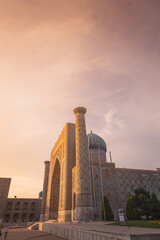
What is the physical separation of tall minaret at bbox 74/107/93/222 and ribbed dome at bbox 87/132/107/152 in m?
8.76

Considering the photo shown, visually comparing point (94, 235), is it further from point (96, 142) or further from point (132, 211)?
point (96, 142)

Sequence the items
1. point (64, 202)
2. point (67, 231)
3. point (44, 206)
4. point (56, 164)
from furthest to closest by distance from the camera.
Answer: point (44, 206)
point (56, 164)
point (64, 202)
point (67, 231)

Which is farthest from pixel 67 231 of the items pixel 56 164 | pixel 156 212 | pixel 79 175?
pixel 56 164

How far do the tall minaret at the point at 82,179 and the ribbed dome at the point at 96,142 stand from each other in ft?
28.7

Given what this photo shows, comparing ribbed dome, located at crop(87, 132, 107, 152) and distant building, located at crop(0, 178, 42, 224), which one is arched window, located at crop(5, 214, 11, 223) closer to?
distant building, located at crop(0, 178, 42, 224)

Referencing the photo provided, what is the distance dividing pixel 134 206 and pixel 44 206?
2009 cm

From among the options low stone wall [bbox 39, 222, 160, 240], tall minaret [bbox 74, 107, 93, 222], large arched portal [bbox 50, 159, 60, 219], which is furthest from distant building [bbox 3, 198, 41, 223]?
low stone wall [bbox 39, 222, 160, 240]

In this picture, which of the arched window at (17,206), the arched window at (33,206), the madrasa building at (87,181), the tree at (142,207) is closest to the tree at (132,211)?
the tree at (142,207)

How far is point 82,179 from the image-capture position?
50.9 feet

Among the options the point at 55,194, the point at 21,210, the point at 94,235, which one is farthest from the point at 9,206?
the point at 94,235

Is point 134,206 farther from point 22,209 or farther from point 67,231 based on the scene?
point 22,209

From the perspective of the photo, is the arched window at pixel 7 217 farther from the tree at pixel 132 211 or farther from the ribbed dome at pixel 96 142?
the tree at pixel 132 211

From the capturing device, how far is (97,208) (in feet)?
55.3

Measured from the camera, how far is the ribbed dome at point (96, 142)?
2664 centimetres
